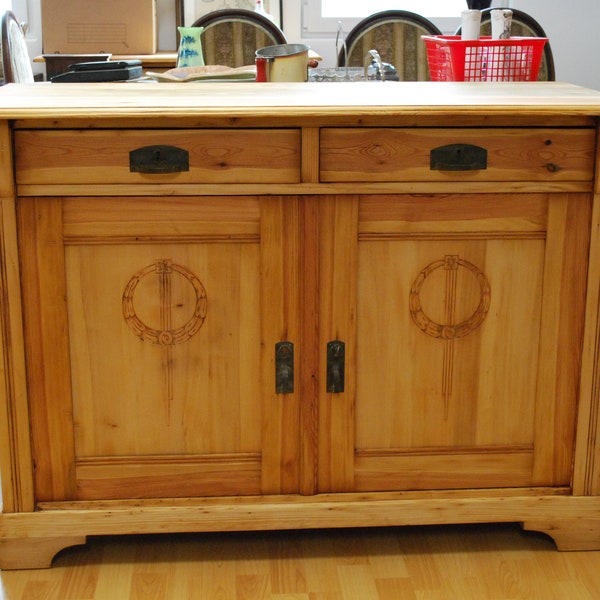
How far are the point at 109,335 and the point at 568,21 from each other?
154 inches

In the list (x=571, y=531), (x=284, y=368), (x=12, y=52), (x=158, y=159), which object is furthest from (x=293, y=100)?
(x=12, y=52)

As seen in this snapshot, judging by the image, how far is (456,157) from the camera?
1659 millimetres

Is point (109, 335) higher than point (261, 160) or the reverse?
the reverse

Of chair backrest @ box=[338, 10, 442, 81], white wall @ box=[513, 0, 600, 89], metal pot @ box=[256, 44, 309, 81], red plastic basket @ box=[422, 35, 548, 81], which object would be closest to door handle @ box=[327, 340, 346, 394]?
metal pot @ box=[256, 44, 309, 81]

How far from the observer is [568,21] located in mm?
4906

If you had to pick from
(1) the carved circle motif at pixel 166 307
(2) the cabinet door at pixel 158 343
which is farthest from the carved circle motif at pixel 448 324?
(1) the carved circle motif at pixel 166 307

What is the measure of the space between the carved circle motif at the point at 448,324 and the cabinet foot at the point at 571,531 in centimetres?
40

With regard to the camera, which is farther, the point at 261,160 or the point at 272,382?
the point at 272,382

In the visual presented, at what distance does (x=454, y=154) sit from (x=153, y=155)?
516mm

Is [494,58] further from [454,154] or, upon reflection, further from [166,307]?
[166,307]

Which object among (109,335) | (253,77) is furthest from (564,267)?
(253,77)

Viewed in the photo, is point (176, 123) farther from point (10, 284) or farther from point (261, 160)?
point (10, 284)

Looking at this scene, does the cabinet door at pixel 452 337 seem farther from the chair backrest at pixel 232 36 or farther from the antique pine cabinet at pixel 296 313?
the chair backrest at pixel 232 36

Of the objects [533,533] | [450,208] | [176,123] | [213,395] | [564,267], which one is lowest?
[533,533]
